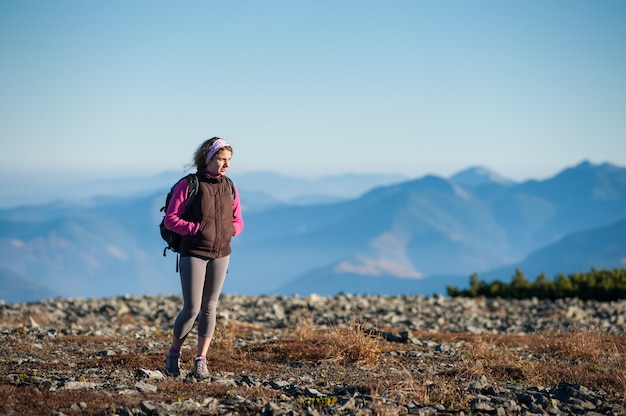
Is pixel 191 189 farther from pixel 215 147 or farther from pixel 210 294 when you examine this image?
pixel 210 294

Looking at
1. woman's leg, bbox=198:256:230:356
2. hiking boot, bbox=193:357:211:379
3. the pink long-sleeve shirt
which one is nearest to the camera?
the pink long-sleeve shirt

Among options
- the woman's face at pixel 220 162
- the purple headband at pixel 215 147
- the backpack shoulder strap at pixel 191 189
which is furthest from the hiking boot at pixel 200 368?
the purple headband at pixel 215 147

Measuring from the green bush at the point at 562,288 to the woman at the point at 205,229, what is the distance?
23.7 meters

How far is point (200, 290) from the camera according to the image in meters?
9.43

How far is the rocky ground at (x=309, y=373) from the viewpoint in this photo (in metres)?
8.19

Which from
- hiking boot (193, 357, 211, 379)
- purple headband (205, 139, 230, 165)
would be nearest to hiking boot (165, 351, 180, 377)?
hiking boot (193, 357, 211, 379)

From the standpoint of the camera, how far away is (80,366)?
10680mm

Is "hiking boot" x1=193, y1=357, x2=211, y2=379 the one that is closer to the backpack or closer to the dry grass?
the dry grass

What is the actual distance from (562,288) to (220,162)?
81.2 ft

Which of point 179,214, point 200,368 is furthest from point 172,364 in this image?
point 179,214

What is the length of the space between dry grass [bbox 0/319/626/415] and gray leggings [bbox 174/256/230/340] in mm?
805

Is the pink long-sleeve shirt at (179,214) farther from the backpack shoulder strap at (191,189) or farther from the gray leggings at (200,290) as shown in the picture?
the gray leggings at (200,290)

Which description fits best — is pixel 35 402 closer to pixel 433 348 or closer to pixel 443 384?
pixel 443 384

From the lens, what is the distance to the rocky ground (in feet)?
26.9
